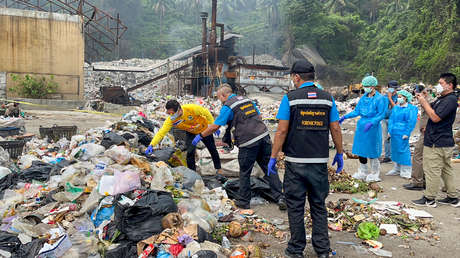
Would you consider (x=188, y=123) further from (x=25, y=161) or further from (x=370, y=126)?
(x=370, y=126)

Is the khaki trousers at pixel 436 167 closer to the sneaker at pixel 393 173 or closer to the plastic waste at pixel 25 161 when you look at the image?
the sneaker at pixel 393 173

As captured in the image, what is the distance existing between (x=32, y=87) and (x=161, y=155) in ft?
45.8

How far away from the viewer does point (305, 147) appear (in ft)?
9.84

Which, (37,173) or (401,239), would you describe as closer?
(401,239)

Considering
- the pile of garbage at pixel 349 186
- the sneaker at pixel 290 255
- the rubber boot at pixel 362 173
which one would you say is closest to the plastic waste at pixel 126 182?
the sneaker at pixel 290 255

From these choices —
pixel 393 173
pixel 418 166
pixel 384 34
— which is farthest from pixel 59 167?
pixel 384 34

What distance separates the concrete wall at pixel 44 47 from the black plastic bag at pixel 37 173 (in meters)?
13.8

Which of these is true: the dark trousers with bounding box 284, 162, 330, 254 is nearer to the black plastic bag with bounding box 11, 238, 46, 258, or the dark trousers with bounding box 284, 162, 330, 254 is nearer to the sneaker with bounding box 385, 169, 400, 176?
the black plastic bag with bounding box 11, 238, 46, 258

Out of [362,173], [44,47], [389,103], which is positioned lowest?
[362,173]

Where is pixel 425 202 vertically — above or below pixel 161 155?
below

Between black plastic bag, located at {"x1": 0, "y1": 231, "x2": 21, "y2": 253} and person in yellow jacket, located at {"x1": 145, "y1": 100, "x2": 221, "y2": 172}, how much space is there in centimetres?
223

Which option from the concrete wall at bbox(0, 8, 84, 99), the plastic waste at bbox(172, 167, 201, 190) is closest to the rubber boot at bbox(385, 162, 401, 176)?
the plastic waste at bbox(172, 167, 201, 190)

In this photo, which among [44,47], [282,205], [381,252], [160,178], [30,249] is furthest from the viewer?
[44,47]

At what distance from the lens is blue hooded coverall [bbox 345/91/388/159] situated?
569cm
